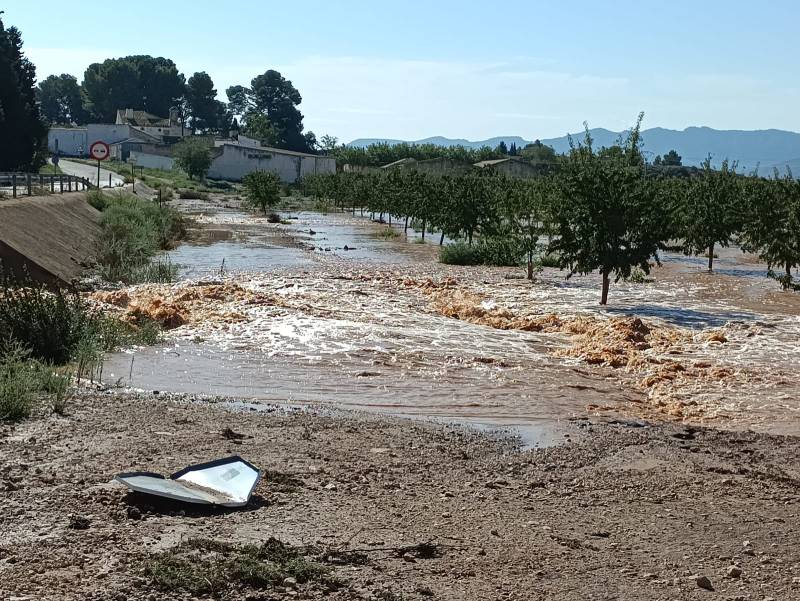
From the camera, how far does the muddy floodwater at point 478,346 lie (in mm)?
13773

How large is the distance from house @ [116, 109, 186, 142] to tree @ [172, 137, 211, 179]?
133 ft

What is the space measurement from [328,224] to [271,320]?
4933cm

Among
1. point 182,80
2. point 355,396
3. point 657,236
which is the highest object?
point 182,80

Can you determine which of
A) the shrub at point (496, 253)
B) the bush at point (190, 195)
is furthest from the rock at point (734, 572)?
the bush at point (190, 195)

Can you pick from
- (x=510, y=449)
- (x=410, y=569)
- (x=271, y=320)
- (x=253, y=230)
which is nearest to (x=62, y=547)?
(x=410, y=569)

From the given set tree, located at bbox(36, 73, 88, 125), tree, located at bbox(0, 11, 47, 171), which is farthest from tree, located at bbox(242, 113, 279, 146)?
tree, located at bbox(0, 11, 47, 171)

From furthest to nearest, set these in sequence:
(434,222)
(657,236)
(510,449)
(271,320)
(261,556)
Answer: (434,222)
(657,236)
(271,320)
(510,449)
(261,556)

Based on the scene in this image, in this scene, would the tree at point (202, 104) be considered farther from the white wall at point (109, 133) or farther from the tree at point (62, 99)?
the white wall at point (109, 133)

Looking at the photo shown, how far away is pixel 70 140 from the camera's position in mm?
137125

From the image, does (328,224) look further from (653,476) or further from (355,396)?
(653,476)

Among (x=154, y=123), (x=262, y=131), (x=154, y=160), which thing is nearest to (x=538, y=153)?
(x=262, y=131)

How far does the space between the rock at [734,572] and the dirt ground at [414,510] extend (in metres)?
0.02

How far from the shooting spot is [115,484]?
8.02 m

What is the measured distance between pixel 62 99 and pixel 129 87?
538 inches
